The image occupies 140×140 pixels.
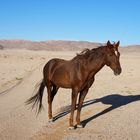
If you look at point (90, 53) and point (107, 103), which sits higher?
point (90, 53)

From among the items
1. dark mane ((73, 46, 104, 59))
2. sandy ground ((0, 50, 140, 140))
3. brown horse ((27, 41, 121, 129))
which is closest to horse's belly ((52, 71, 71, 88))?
brown horse ((27, 41, 121, 129))

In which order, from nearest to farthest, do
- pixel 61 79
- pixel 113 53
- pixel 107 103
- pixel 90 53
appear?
pixel 113 53 < pixel 90 53 < pixel 61 79 < pixel 107 103

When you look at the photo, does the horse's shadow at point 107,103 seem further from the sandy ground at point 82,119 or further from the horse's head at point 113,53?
the horse's head at point 113,53

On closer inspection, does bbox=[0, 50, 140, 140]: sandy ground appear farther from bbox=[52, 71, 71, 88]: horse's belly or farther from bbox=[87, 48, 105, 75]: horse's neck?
bbox=[87, 48, 105, 75]: horse's neck

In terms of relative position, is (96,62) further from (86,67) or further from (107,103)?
(107,103)

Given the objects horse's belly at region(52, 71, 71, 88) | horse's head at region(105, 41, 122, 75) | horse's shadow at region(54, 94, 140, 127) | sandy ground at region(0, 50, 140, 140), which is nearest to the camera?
sandy ground at region(0, 50, 140, 140)

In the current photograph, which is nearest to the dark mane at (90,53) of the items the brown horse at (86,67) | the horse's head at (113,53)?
the brown horse at (86,67)

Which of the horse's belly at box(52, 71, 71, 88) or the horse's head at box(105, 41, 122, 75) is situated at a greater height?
the horse's head at box(105, 41, 122, 75)

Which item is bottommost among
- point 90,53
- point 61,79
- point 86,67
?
point 61,79

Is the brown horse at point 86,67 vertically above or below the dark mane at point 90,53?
below

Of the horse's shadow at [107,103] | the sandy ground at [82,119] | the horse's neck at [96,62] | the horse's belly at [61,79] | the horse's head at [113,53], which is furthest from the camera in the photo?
the horse's shadow at [107,103]

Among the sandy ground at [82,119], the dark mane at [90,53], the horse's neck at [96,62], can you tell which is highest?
the dark mane at [90,53]


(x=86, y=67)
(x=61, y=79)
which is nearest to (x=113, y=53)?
(x=86, y=67)

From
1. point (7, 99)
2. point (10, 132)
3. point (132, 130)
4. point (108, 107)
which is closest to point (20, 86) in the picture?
point (7, 99)
